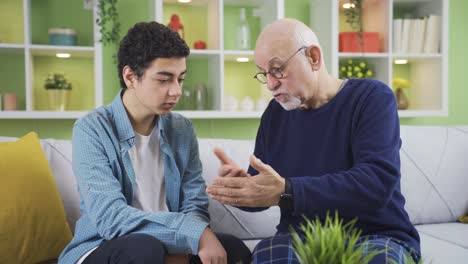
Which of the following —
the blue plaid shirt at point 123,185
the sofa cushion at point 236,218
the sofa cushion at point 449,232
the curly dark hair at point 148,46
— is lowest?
the sofa cushion at point 449,232

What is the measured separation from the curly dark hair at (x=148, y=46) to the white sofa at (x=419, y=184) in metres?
0.59

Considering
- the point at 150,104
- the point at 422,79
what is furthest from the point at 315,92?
the point at 422,79

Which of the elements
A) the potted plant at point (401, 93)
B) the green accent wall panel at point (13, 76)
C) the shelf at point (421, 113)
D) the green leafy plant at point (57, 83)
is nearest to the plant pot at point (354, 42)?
the potted plant at point (401, 93)

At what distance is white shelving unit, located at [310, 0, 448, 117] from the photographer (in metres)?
3.11

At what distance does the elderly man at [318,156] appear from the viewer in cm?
124

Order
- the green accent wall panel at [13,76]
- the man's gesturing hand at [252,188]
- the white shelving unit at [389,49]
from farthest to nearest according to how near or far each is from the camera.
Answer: the white shelving unit at [389,49]
the green accent wall panel at [13,76]
the man's gesturing hand at [252,188]

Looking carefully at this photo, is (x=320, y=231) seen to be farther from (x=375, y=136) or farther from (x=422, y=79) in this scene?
(x=422, y=79)

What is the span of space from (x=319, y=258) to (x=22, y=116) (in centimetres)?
241

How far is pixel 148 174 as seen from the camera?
5.44 ft

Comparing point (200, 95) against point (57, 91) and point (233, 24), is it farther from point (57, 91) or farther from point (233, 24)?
point (57, 91)

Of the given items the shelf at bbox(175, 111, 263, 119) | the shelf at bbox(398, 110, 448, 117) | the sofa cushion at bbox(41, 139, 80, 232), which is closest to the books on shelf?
the shelf at bbox(398, 110, 448, 117)

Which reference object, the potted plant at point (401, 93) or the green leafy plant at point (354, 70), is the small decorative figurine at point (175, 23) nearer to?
the green leafy plant at point (354, 70)

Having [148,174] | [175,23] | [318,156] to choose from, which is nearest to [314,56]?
[318,156]

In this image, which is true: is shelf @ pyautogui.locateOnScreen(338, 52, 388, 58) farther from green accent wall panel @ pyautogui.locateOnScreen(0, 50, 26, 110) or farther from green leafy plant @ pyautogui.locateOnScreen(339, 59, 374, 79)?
green accent wall panel @ pyautogui.locateOnScreen(0, 50, 26, 110)
